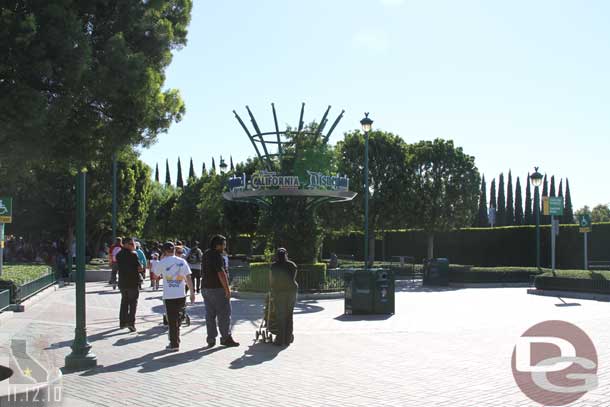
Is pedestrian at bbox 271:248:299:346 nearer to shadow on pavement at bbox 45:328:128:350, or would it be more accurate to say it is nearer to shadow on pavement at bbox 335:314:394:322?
shadow on pavement at bbox 45:328:128:350

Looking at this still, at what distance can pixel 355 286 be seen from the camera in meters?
15.1

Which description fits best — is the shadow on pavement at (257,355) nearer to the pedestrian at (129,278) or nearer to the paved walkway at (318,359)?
the paved walkway at (318,359)

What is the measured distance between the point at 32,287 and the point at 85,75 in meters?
11.3

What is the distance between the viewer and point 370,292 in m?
15.0

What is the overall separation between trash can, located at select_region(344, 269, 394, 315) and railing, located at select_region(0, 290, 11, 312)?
7229mm

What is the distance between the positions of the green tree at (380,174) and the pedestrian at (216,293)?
76.4ft

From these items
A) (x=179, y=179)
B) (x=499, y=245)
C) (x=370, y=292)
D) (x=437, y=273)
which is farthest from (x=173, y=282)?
(x=179, y=179)

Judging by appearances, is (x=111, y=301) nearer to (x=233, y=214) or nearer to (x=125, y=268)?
(x=125, y=268)

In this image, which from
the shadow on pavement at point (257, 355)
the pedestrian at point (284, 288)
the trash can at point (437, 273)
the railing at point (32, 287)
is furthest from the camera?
the trash can at point (437, 273)

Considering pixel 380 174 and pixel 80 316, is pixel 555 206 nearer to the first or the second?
pixel 380 174

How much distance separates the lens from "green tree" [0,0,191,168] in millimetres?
7562

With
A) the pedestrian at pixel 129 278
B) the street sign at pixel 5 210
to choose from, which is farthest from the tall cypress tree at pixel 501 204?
the pedestrian at pixel 129 278

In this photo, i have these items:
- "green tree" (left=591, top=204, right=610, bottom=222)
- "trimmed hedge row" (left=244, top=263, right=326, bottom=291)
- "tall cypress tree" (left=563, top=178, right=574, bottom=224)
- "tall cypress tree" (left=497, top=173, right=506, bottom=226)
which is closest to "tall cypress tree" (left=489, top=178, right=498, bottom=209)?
"tall cypress tree" (left=497, top=173, right=506, bottom=226)

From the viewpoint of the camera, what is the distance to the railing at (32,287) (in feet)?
51.2
